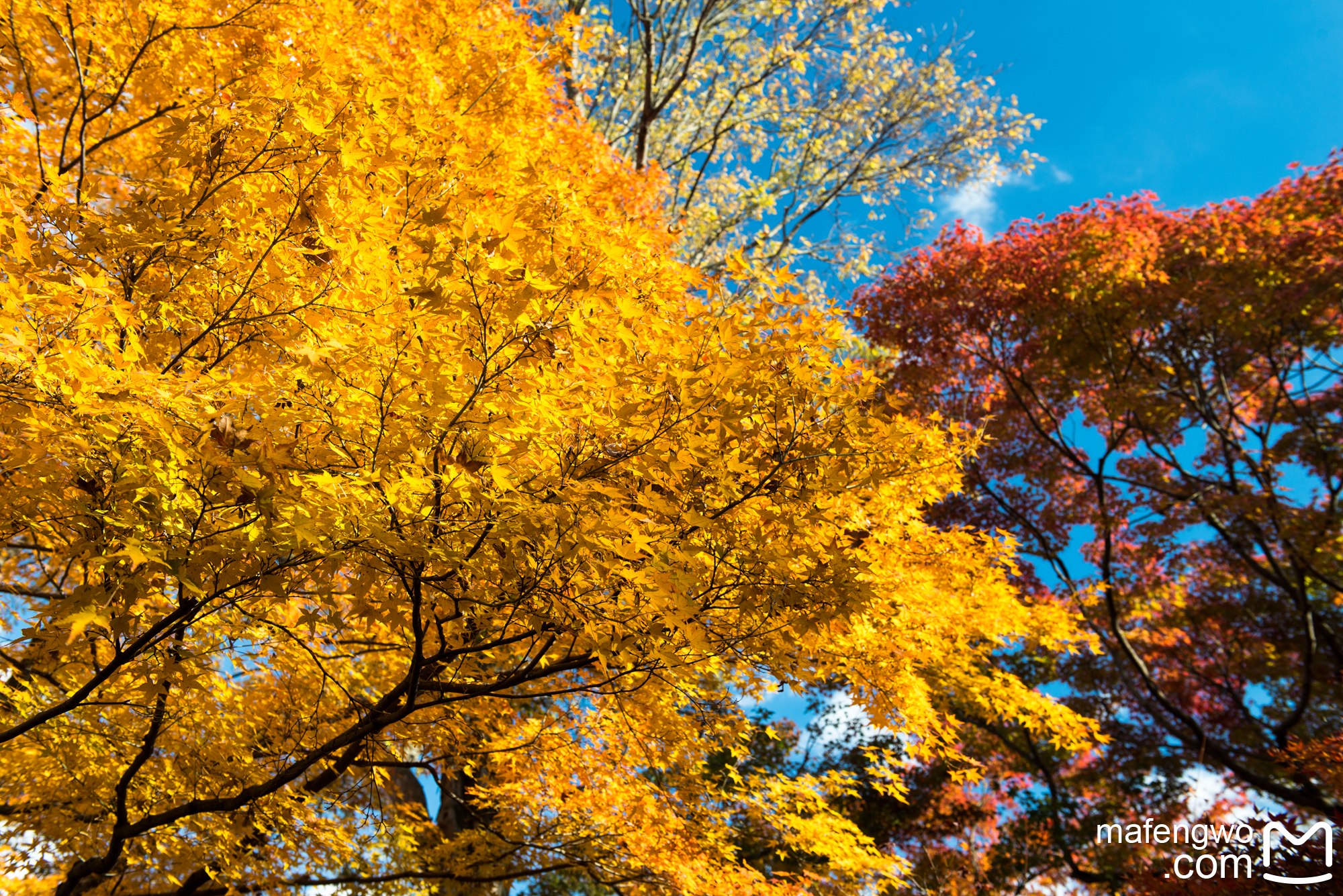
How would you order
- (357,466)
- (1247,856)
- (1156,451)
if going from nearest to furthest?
(357,466) → (1247,856) → (1156,451)

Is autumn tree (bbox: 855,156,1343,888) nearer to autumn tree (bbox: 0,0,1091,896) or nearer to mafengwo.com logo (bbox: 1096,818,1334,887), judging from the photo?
mafengwo.com logo (bbox: 1096,818,1334,887)

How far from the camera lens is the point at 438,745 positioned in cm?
552

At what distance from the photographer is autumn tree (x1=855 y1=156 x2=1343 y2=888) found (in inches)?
352

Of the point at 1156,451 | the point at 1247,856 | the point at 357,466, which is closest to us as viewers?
the point at 357,466

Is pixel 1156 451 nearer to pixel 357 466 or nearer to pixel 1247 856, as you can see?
pixel 1247 856

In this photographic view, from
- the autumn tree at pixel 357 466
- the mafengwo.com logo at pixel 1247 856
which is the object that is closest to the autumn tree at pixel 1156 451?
the mafengwo.com logo at pixel 1247 856

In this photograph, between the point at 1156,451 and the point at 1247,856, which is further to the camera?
the point at 1156,451

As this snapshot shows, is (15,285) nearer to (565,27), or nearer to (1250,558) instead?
(565,27)

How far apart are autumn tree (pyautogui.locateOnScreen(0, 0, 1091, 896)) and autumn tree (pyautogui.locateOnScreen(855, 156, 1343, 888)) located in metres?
5.80

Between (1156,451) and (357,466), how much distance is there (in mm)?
11256

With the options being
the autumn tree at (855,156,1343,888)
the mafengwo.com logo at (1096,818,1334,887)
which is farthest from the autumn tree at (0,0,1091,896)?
the autumn tree at (855,156,1343,888)

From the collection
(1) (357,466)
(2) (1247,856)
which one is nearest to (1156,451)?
(2) (1247,856)

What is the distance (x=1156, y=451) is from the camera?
10.4 m

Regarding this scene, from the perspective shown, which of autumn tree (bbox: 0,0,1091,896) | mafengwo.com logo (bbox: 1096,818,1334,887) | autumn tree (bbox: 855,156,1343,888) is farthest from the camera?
autumn tree (bbox: 855,156,1343,888)
